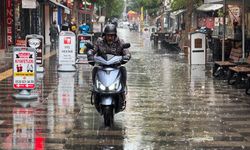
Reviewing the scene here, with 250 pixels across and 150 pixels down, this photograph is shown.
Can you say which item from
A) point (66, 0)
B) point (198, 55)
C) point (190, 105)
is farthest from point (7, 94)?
point (66, 0)

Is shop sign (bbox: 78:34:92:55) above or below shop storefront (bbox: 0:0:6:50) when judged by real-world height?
below

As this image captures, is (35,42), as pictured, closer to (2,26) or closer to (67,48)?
(67,48)

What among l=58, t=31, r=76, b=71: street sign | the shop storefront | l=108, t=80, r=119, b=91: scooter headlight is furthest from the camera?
the shop storefront

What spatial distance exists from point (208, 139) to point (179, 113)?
2.45 m

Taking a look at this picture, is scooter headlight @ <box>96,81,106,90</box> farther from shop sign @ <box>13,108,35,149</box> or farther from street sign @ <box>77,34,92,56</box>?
street sign @ <box>77,34,92,56</box>

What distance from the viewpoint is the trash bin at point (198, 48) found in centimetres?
2331

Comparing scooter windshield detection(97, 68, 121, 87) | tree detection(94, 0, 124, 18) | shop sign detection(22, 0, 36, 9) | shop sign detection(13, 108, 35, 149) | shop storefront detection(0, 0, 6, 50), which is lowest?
shop sign detection(13, 108, 35, 149)

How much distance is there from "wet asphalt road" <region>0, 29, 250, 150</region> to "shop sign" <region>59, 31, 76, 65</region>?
2.87 metres

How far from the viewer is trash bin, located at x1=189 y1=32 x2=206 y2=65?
76.5 feet

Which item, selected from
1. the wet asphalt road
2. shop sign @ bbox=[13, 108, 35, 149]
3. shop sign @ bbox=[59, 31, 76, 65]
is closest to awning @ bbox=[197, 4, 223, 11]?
→ shop sign @ bbox=[59, 31, 76, 65]

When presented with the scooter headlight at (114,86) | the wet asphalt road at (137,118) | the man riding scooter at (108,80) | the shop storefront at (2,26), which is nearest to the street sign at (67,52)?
the wet asphalt road at (137,118)

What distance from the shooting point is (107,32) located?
32.6 ft

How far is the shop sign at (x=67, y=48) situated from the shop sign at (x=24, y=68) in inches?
272

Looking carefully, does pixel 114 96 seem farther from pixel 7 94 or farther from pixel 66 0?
pixel 66 0
